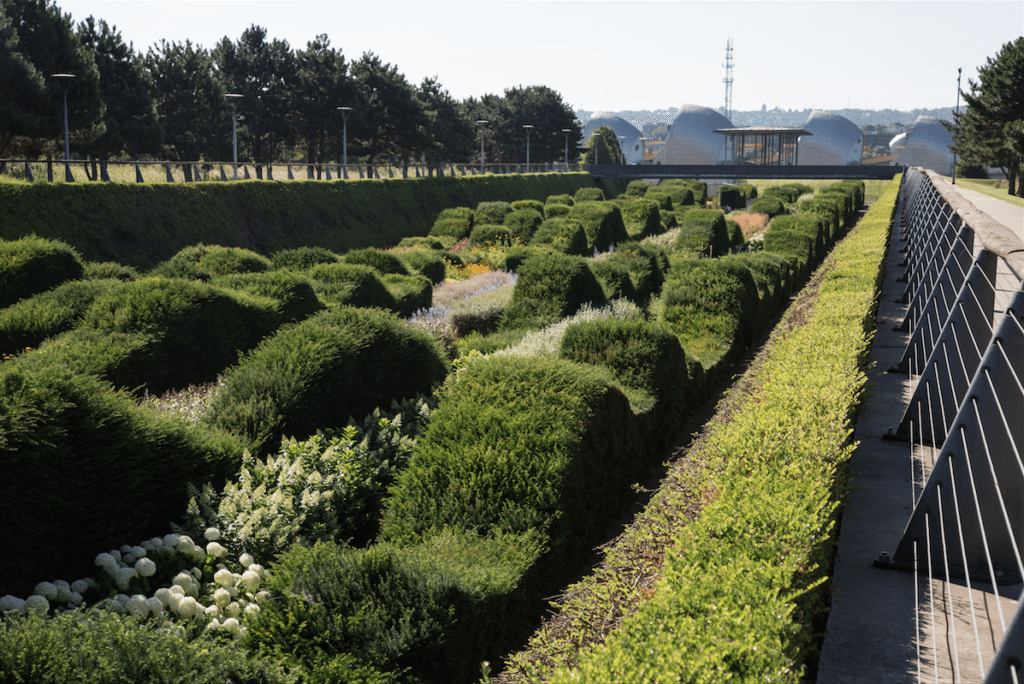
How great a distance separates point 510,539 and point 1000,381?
3572 millimetres

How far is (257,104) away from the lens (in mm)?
62531

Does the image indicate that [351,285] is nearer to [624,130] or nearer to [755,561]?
[755,561]

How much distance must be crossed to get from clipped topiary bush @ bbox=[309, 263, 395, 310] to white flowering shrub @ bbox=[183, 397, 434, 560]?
8.12 metres

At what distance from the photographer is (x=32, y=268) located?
631 inches

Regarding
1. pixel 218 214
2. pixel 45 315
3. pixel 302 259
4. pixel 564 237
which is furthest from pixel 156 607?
pixel 218 214

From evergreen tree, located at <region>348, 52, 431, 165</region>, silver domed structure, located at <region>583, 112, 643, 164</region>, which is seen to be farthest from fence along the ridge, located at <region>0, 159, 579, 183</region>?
silver domed structure, located at <region>583, 112, 643, 164</region>

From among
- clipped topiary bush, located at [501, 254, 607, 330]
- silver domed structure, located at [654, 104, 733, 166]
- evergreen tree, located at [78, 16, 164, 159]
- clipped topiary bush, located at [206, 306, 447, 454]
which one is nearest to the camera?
clipped topiary bush, located at [206, 306, 447, 454]

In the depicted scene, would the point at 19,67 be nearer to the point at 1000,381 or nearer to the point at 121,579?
the point at 121,579

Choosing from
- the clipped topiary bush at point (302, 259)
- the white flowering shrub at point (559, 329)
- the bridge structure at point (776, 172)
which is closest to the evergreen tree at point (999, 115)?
the bridge structure at point (776, 172)

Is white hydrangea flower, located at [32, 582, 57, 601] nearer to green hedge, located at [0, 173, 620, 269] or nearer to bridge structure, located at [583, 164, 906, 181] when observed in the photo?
green hedge, located at [0, 173, 620, 269]

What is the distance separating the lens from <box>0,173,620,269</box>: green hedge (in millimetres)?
27156

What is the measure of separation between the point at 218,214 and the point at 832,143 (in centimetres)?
11987

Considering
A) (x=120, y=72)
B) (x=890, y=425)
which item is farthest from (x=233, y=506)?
(x=120, y=72)

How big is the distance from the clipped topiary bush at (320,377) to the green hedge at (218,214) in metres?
20.6
